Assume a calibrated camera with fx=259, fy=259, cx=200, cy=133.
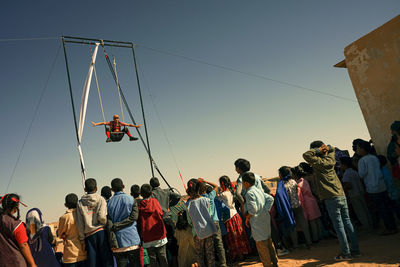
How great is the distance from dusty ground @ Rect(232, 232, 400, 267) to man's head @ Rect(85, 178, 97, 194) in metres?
3.18

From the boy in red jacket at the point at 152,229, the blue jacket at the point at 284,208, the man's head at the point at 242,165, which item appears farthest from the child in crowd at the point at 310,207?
the boy in red jacket at the point at 152,229

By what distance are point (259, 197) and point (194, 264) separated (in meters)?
2.24

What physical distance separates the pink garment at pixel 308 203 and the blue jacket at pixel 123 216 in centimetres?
346

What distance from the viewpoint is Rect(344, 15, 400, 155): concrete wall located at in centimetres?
590

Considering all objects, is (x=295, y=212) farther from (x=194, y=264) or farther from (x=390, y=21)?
(x=390, y=21)

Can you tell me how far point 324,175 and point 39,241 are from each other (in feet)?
15.0

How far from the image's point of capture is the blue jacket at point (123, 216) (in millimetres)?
4012

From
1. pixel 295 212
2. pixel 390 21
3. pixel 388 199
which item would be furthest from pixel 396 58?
pixel 295 212

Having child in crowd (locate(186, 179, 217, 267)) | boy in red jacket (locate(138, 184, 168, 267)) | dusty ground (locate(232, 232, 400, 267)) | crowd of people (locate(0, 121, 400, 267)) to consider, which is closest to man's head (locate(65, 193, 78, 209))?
crowd of people (locate(0, 121, 400, 267))

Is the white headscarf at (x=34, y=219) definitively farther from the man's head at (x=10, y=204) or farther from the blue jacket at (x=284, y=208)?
the blue jacket at (x=284, y=208)

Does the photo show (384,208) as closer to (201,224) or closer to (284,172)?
(284,172)

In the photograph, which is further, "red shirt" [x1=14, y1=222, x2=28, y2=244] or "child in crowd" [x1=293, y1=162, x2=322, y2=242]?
"child in crowd" [x1=293, y1=162, x2=322, y2=242]

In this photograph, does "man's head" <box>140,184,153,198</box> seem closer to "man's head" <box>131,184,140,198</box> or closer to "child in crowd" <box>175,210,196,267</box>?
"man's head" <box>131,184,140,198</box>

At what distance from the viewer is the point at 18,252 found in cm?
345
